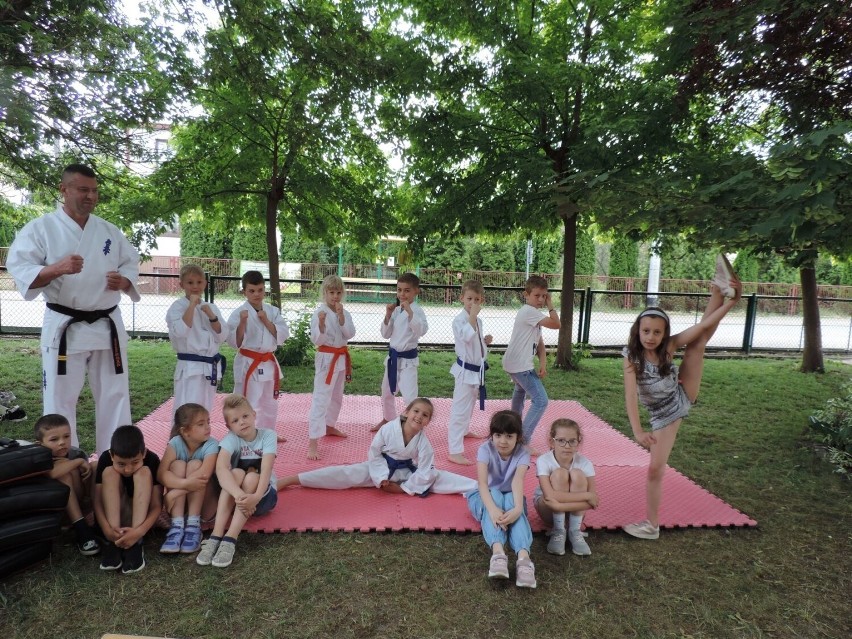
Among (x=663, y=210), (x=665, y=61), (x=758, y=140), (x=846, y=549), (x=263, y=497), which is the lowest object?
(x=846, y=549)

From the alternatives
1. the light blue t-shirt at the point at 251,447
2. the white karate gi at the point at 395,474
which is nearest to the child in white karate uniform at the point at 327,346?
the white karate gi at the point at 395,474

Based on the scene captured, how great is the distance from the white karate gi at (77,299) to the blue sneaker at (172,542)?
975 millimetres

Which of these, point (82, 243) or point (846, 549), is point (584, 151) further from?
point (82, 243)

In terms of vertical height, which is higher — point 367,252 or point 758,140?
point 758,140

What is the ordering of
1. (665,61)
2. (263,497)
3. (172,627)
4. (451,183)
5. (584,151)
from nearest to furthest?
(172,627)
(263,497)
(665,61)
(584,151)
(451,183)

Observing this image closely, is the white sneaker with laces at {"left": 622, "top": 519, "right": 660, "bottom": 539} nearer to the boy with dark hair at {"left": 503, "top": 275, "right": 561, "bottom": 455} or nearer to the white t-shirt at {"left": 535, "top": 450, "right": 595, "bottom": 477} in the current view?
the white t-shirt at {"left": 535, "top": 450, "right": 595, "bottom": 477}

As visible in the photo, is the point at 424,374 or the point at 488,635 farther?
the point at 424,374

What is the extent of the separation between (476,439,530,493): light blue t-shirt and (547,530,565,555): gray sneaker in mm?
349

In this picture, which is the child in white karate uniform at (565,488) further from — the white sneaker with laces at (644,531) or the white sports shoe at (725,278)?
the white sports shoe at (725,278)

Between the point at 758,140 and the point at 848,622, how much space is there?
5.89 meters

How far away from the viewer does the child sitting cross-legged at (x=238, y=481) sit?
115 inches

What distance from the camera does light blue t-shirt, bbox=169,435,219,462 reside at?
3.16 meters

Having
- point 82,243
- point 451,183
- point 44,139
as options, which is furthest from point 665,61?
point 44,139

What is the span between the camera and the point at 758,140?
22.2ft
